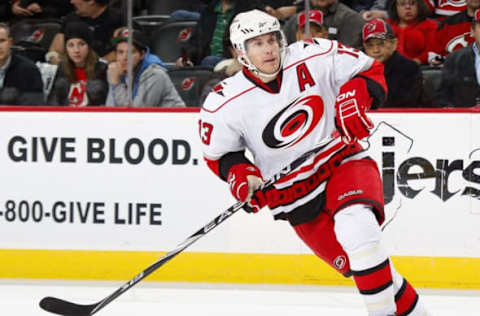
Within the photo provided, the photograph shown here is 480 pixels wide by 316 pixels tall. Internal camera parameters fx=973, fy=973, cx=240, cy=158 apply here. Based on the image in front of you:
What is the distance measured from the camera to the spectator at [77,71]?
4699mm

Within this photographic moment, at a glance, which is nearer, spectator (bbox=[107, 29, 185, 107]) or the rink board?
the rink board

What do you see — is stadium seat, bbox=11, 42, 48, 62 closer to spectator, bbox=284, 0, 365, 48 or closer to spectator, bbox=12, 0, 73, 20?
spectator, bbox=12, 0, 73, 20

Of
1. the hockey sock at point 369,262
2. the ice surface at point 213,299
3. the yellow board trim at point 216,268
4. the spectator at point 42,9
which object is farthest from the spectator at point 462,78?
the spectator at point 42,9

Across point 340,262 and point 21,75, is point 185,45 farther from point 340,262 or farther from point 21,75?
point 340,262

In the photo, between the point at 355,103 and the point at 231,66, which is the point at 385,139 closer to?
the point at 231,66

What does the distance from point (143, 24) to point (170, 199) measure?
33.3 inches

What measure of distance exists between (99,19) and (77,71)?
11.0 inches

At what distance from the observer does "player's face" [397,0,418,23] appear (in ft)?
14.5

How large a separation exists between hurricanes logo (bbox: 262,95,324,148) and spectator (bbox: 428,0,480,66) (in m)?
1.32

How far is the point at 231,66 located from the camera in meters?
4.57

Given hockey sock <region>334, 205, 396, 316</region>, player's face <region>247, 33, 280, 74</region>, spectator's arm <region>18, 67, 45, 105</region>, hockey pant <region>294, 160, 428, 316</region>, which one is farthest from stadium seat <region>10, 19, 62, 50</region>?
hockey sock <region>334, 205, 396, 316</region>

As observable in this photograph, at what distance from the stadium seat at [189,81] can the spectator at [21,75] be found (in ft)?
2.20

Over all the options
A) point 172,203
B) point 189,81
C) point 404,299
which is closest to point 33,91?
point 189,81

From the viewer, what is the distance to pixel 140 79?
15.4 ft
